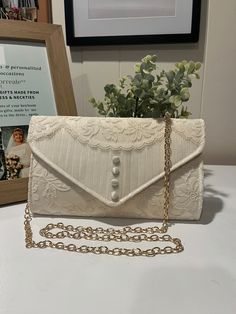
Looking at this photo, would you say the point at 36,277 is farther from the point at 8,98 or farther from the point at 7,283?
the point at 8,98

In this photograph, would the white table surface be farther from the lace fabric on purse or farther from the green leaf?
the green leaf

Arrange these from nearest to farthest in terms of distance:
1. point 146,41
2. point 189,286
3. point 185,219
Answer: point 189,286, point 185,219, point 146,41

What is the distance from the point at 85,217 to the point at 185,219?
0.48 ft

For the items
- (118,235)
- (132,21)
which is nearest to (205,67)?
(132,21)

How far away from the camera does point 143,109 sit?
477 millimetres

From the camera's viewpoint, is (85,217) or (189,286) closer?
(189,286)

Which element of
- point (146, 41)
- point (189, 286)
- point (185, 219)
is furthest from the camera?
point (146, 41)

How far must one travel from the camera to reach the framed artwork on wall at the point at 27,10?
1.96 feet

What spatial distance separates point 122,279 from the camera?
32cm

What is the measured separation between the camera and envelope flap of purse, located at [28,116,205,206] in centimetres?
42

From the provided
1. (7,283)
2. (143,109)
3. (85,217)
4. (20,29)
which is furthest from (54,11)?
(7,283)

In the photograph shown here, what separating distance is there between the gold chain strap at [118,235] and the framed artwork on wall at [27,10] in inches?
15.3

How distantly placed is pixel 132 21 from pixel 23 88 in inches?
10.4

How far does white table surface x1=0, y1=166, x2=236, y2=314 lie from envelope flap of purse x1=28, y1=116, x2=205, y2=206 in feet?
0.29
